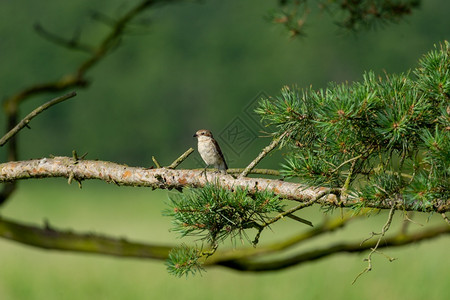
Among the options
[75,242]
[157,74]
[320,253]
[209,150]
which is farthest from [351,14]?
[157,74]

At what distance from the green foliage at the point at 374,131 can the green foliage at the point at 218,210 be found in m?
0.14

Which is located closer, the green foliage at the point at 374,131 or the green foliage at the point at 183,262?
the green foliage at the point at 374,131

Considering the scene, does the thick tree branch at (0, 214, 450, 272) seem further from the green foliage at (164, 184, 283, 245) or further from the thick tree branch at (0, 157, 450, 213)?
the green foliage at (164, 184, 283, 245)

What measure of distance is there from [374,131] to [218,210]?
1.76ft

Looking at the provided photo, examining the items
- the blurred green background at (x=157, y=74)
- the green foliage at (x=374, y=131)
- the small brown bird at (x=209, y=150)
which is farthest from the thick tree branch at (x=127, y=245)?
the blurred green background at (x=157, y=74)

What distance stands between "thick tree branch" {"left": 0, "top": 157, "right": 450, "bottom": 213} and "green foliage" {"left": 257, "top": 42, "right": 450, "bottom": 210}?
60 millimetres

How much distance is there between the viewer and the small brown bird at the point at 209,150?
3.68 metres

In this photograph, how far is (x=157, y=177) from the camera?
2.17m

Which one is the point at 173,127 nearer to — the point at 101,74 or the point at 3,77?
the point at 101,74

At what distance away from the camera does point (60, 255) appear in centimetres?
916

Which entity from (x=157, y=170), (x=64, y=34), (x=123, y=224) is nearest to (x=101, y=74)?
(x=64, y=34)

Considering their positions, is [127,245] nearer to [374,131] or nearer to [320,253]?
[320,253]

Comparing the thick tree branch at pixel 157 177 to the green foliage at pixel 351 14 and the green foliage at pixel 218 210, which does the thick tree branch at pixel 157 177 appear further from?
the green foliage at pixel 351 14

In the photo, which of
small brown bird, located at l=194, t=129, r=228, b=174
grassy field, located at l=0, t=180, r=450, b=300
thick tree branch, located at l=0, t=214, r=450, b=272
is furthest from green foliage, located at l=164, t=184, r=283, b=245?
grassy field, located at l=0, t=180, r=450, b=300
